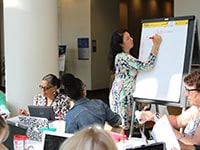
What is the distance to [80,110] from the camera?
115 inches

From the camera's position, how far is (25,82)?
5.18m

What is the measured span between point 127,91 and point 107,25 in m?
7.37

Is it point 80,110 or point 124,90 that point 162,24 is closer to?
point 124,90

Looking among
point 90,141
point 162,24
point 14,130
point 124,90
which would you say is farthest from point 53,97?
point 90,141

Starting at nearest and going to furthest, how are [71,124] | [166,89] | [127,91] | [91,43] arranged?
[71,124] → [166,89] → [127,91] → [91,43]

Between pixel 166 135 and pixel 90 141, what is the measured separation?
1.20 m

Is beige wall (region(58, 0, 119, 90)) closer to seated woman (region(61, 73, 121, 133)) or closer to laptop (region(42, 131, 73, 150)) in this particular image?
seated woman (region(61, 73, 121, 133))

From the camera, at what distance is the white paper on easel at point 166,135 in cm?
Answer: 242

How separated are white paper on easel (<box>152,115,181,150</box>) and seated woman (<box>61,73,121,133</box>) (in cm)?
59

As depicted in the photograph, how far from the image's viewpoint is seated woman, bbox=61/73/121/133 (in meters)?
2.91

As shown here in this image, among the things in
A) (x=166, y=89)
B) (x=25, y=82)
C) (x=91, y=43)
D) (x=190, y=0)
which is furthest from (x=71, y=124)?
(x=91, y=43)

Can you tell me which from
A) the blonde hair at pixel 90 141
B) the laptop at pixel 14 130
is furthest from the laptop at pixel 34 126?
the blonde hair at pixel 90 141

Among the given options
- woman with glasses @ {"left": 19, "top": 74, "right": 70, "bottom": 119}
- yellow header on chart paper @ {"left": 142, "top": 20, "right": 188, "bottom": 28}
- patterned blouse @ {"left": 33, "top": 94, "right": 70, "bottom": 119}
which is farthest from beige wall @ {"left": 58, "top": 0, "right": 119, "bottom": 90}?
patterned blouse @ {"left": 33, "top": 94, "right": 70, "bottom": 119}

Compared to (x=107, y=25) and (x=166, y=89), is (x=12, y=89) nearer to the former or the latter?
(x=166, y=89)
